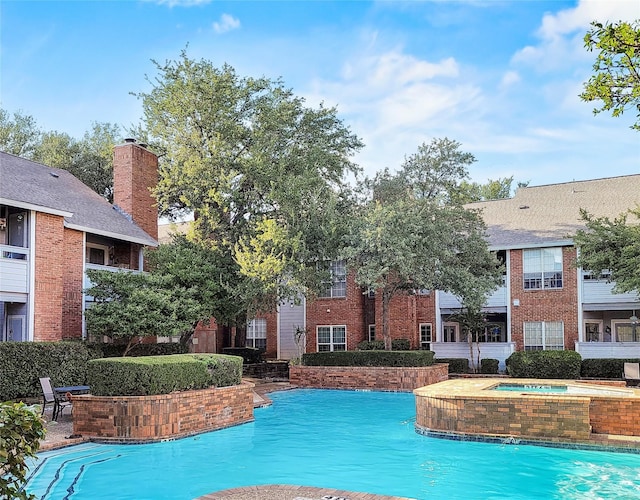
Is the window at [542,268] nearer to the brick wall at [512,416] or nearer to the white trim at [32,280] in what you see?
the brick wall at [512,416]

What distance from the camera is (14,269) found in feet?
59.1

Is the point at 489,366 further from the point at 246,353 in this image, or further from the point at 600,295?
the point at 246,353

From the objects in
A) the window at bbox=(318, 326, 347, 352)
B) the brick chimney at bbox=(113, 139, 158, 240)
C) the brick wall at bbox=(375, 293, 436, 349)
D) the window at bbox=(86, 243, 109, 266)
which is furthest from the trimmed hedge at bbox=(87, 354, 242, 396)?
the window at bbox=(318, 326, 347, 352)

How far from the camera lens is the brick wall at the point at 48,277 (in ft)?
61.0

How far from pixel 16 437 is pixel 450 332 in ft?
92.2

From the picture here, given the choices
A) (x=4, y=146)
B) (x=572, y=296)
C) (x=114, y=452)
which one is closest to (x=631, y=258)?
(x=572, y=296)

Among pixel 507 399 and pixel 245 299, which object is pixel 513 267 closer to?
pixel 245 299

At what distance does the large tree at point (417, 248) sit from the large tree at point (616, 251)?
13.2 ft

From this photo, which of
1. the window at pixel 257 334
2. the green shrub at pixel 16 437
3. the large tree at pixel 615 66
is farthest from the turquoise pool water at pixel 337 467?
the window at pixel 257 334

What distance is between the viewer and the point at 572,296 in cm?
2680

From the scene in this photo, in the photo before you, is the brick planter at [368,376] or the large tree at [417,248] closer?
the large tree at [417,248]

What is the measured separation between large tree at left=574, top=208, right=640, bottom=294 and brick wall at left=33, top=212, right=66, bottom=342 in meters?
17.1

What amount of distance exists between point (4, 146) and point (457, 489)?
35474 millimetres

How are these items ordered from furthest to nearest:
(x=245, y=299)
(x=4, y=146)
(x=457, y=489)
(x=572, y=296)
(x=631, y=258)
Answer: (x=4, y=146) < (x=572, y=296) < (x=245, y=299) < (x=631, y=258) < (x=457, y=489)
